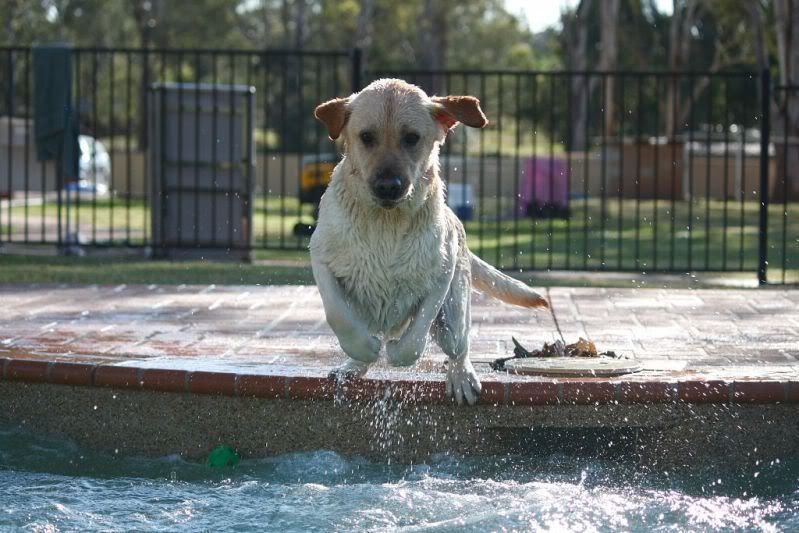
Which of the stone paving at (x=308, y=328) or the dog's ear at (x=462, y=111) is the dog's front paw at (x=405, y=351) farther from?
the dog's ear at (x=462, y=111)

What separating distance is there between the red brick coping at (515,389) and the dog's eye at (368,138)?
1.07 meters

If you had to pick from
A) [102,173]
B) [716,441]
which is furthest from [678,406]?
[102,173]

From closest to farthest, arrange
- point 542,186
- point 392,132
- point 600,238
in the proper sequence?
point 392,132
point 600,238
point 542,186

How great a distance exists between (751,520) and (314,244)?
7.04 ft

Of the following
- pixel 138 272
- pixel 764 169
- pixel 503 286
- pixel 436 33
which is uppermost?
pixel 436 33

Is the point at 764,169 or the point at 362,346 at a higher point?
the point at 764,169

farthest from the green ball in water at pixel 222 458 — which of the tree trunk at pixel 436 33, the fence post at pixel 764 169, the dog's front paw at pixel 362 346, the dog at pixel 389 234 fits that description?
the tree trunk at pixel 436 33

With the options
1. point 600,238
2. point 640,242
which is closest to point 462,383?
point 600,238

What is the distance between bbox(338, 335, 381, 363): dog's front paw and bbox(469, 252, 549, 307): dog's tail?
1132mm

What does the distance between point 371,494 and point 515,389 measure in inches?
31.9

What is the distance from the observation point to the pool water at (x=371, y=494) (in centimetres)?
484

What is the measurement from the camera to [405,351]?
210 inches

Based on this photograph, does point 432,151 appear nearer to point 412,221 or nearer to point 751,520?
point 412,221

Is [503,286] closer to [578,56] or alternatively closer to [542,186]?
[542,186]
